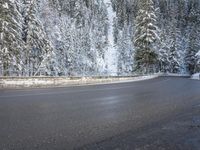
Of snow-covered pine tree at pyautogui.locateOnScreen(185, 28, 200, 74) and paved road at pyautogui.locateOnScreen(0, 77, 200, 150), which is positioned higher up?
snow-covered pine tree at pyautogui.locateOnScreen(185, 28, 200, 74)

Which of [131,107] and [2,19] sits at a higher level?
[2,19]

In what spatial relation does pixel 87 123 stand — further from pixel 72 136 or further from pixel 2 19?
pixel 2 19

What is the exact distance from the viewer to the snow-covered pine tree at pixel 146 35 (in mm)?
56812

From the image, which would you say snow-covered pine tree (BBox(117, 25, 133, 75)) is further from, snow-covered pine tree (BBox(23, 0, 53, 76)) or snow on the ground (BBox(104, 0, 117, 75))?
snow-covered pine tree (BBox(23, 0, 53, 76))

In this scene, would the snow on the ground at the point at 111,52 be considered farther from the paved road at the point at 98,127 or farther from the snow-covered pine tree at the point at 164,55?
the paved road at the point at 98,127

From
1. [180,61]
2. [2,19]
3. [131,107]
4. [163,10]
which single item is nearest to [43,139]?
[131,107]

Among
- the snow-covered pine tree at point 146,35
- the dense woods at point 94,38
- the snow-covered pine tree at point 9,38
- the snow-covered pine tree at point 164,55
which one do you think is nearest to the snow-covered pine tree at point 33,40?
the dense woods at point 94,38

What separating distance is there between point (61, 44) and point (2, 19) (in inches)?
1213

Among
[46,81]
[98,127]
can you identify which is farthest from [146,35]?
[98,127]

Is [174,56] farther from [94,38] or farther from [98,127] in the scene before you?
[98,127]

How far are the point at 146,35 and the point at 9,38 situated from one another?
80.4 ft

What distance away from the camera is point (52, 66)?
5638 centimetres

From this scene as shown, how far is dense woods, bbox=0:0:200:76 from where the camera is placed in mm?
42656

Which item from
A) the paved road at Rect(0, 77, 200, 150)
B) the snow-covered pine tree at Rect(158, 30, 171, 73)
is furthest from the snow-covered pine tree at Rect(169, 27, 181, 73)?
the paved road at Rect(0, 77, 200, 150)
